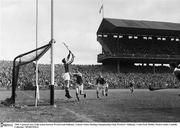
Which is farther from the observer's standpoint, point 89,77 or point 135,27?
point 135,27

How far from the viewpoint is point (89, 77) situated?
47.2m

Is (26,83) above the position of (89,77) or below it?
below

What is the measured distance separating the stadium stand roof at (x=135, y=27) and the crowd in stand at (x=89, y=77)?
6.60 m

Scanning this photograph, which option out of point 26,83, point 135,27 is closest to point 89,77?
point 26,83

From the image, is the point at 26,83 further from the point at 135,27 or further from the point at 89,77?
the point at 135,27

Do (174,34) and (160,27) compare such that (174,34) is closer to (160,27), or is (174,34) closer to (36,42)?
(160,27)

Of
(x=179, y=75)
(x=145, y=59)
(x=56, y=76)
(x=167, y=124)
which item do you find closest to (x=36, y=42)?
(x=179, y=75)

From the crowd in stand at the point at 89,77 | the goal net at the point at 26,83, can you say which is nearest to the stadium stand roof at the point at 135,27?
the crowd in stand at the point at 89,77

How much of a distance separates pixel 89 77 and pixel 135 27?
1449 cm

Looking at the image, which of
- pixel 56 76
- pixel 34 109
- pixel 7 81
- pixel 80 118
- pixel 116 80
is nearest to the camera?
pixel 80 118

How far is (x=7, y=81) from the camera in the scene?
126 ft

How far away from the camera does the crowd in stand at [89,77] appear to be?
39000 millimetres

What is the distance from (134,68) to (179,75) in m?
45.7

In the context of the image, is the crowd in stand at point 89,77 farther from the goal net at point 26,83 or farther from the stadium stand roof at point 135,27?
the stadium stand roof at point 135,27
